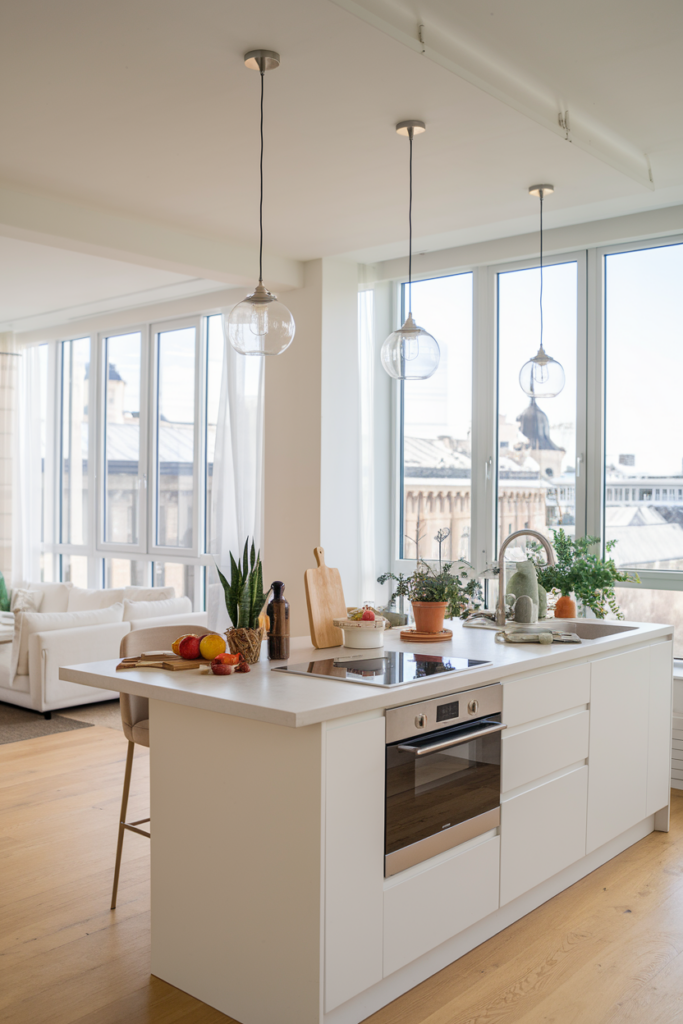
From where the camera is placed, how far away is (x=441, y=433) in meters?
5.69

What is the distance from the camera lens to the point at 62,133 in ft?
11.2

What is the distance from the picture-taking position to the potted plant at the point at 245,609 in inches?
104

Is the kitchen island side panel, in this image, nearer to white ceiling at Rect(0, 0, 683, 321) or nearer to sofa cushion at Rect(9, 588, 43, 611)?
white ceiling at Rect(0, 0, 683, 321)

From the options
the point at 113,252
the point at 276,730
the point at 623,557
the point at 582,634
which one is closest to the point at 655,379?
the point at 623,557

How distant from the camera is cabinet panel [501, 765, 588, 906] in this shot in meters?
2.77

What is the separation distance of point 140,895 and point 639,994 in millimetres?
1673

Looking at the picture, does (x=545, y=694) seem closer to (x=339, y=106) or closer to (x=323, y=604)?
(x=323, y=604)

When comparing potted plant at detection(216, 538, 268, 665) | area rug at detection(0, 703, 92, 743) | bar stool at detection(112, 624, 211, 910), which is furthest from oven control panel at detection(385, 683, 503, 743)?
area rug at detection(0, 703, 92, 743)

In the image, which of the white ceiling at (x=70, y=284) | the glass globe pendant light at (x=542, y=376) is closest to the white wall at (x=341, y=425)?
the white ceiling at (x=70, y=284)

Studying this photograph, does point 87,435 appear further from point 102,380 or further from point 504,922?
point 504,922

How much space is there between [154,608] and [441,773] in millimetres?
4127

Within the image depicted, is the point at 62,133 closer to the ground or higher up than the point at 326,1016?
higher up

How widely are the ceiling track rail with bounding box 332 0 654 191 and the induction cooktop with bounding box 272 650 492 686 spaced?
1.92m

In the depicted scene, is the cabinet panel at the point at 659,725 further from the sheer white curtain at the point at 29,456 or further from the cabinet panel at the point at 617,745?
the sheer white curtain at the point at 29,456
